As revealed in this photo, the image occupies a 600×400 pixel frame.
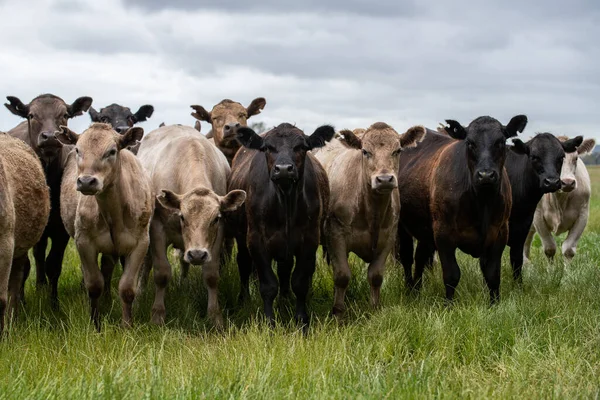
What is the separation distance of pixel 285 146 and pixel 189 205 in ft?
3.64

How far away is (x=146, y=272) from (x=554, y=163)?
505 centimetres

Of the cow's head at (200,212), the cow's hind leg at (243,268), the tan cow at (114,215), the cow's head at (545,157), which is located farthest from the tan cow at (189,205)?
the cow's head at (545,157)

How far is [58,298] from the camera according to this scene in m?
8.52

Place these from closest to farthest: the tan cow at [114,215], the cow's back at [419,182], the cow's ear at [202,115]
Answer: the tan cow at [114,215] → the cow's back at [419,182] → the cow's ear at [202,115]

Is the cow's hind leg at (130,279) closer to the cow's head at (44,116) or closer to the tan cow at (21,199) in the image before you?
the tan cow at (21,199)

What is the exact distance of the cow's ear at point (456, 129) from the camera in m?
7.88

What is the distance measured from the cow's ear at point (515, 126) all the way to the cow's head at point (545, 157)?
105 cm

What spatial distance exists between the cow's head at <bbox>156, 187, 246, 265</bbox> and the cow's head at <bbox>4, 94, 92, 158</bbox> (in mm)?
2162

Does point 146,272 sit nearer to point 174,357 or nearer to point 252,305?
point 252,305

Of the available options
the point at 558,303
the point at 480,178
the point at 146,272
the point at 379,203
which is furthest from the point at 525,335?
the point at 146,272

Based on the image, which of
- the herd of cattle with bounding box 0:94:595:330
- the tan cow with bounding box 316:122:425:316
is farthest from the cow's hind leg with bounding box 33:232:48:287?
the tan cow with bounding box 316:122:425:316

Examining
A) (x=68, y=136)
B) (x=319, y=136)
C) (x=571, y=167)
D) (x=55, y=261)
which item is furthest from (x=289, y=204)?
(x=571, y=167)

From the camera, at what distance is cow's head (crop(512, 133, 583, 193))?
880cm

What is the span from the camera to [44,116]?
357 inches
